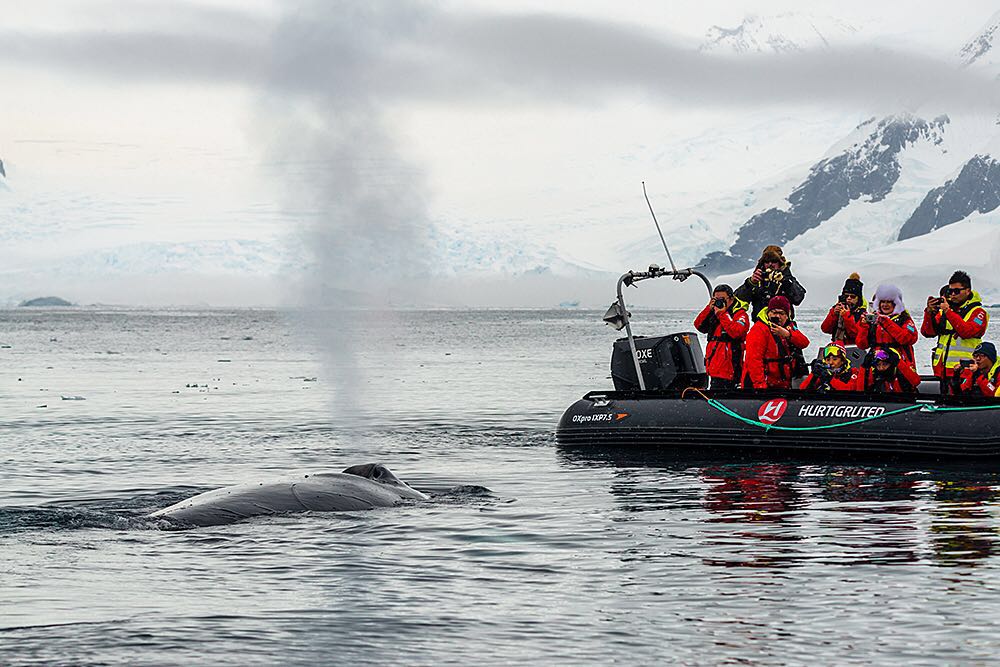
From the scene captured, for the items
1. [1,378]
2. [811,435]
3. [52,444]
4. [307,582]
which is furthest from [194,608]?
[1,378]

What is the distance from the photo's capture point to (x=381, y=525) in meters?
14.2

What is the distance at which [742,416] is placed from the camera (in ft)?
65.8

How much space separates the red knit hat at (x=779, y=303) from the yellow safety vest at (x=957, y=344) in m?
2.03

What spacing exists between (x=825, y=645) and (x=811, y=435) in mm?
10037

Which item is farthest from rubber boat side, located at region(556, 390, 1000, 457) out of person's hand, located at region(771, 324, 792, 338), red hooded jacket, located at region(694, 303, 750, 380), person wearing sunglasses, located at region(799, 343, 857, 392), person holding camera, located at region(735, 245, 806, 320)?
person holding camera, located at region(735, 245, 806, 320)

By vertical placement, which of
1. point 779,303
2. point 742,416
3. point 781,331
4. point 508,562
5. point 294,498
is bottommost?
point 508,562

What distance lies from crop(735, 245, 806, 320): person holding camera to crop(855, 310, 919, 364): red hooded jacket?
1010 mm

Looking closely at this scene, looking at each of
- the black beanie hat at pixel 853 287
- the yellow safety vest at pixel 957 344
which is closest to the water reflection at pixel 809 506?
the yellow safety vest at pixel 957 344

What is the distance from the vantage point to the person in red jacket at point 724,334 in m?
20.8

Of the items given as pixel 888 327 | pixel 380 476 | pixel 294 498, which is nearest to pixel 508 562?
pixel 294 498

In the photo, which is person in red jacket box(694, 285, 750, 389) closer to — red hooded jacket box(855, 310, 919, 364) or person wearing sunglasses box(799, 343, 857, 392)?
person wearing sunglasses box(799, 343, 857, 392)

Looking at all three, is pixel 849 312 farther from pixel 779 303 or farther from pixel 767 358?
pixel 767 358

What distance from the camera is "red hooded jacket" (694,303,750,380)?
68.5 ft

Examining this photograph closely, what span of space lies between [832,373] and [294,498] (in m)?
8.60
